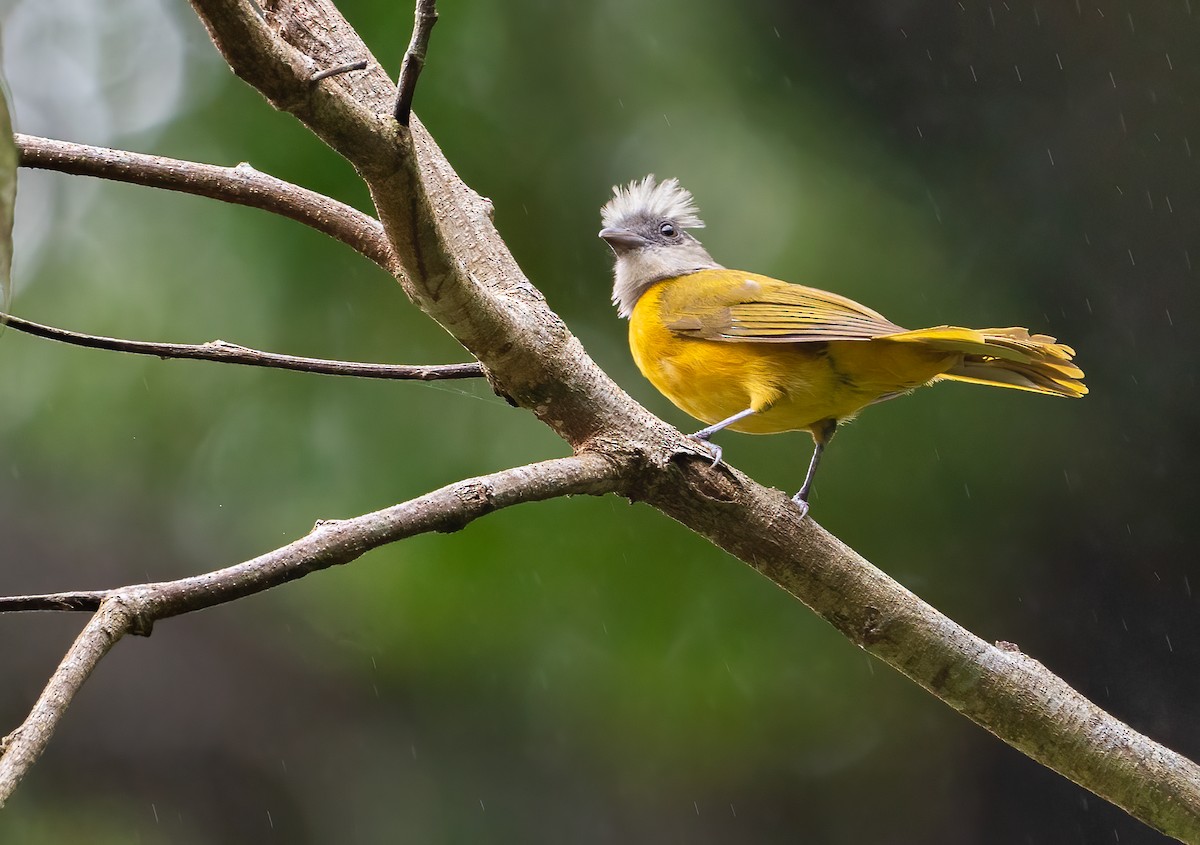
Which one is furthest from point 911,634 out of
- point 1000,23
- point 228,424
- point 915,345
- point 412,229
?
point 1000,23

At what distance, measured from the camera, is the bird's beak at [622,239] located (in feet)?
10.8

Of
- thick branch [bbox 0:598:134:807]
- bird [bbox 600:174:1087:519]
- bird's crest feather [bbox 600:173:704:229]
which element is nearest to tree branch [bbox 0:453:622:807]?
thick branch [bbox 0:598:134:807]

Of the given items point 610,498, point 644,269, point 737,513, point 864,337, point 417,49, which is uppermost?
point 417,49

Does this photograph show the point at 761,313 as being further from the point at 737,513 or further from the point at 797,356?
the point at 737,513

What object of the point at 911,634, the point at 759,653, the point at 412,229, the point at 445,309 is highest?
the point at 412,229

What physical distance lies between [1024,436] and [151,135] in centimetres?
341

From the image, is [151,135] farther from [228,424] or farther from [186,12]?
[228,424]

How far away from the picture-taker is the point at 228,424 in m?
4.18

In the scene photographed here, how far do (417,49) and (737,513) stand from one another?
947 millimetres

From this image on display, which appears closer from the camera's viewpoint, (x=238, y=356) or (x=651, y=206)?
(x=238, y=356)

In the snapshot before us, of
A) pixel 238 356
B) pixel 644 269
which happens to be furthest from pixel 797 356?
pixel 238 356

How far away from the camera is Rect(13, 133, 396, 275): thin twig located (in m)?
1.66

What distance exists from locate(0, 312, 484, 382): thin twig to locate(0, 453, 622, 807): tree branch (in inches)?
13.4

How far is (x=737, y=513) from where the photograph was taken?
1.88 metres
